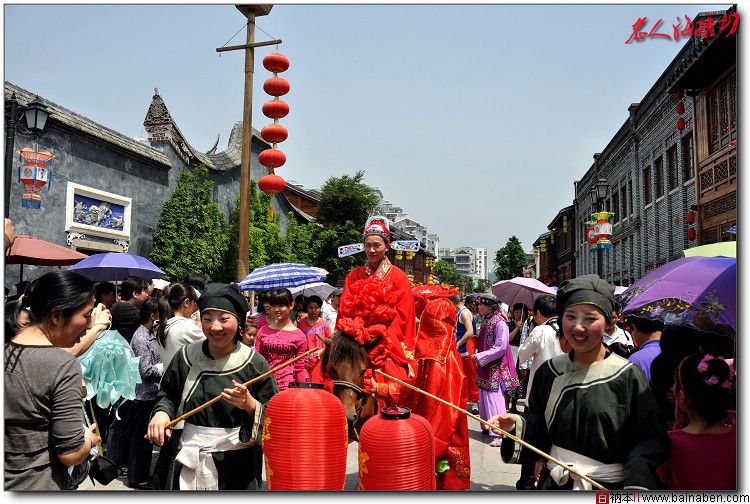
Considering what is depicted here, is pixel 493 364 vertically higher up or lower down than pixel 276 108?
lower down

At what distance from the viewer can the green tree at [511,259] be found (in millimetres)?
58938

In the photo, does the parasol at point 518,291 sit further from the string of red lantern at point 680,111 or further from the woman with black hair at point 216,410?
the string of red lantern at point 680,111

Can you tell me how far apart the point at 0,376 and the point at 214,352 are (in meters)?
1.11

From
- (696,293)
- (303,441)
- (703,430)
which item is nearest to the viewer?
(703,430)

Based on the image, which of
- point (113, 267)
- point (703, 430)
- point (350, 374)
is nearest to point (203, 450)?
point (350, 374)

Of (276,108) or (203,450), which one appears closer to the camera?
(203,450)

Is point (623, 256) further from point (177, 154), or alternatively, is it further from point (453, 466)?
point (453, 466)

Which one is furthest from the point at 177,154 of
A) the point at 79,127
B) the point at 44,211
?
the point at 44,211

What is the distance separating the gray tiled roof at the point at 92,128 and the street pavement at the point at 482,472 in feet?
27.9

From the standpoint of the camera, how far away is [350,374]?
362cm

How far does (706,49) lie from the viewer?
11734 millimetres

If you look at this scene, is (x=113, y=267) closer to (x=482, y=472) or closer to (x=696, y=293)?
(x=482, y=472)

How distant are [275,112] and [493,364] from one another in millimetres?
8697

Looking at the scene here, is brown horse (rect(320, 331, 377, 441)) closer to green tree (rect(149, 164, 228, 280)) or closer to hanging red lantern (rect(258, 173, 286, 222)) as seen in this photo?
hanging red lantern (rect(258, 173, 286, 222))
